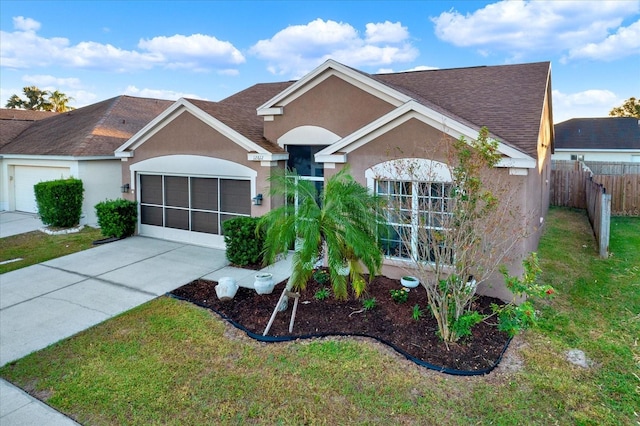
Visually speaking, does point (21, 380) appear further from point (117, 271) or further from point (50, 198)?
point (50, 198)

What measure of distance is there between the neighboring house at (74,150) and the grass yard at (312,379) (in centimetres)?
1222

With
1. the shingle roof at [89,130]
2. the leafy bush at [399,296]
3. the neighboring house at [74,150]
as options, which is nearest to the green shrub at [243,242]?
the leafy bush at [399,296]

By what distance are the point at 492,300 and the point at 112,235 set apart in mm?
12521

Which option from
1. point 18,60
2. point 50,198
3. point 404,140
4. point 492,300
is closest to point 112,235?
point 50,198

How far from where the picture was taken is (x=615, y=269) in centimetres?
1066

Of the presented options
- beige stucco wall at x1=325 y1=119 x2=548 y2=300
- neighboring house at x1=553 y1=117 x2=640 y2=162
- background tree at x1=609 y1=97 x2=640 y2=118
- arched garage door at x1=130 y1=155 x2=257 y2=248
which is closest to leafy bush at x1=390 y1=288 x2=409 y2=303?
beige stucco wall at x1=325 y1=119 x2=548 y2=300

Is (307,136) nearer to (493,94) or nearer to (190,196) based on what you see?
(190,196)

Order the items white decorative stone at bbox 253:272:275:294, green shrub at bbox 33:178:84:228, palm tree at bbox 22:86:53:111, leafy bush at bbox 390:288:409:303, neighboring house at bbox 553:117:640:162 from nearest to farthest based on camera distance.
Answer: leafy bush at bbox 390:288:409:303, white decorative stone at bbox 253:272:275:294, green shrub at bbox 33:178:84:228, neighboring house at bbox 553:117:640:162, palm tree at bbox 22:86:53:111

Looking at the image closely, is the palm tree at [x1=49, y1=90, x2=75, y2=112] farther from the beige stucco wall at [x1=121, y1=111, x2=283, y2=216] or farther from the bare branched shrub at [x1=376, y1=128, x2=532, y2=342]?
the bare branched shrub at [x1=376, y1=128, x2=532, y2=342]

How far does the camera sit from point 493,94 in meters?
13.2

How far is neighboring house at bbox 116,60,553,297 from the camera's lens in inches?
381

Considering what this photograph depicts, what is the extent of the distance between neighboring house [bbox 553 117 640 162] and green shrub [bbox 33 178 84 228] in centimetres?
3438

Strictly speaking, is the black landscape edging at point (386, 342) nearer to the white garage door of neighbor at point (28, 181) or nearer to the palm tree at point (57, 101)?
the white garage door of neighbor at point (28, 181)

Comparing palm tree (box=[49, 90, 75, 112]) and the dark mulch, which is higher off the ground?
palm tree (box=[49, 90, 75, 112])
